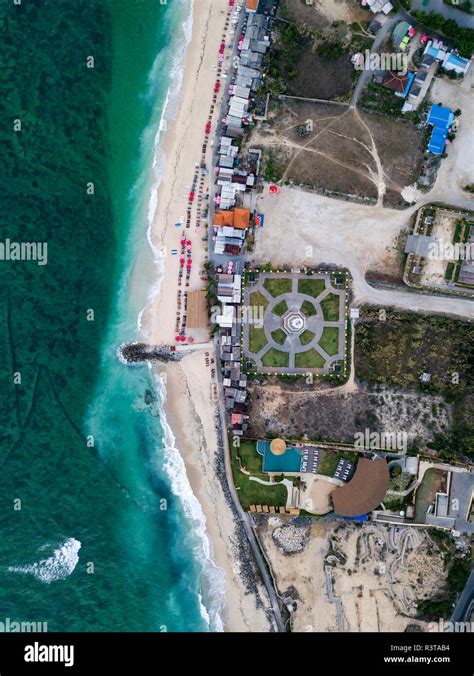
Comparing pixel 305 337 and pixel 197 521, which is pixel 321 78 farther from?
pixel 197 521

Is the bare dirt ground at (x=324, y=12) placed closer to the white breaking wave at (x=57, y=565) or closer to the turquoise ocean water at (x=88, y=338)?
the turquoise ocean water at (x=88, y=338)

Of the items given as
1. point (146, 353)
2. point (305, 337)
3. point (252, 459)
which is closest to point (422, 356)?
point (305, 337)

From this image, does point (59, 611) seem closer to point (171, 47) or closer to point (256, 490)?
point (256, 490)

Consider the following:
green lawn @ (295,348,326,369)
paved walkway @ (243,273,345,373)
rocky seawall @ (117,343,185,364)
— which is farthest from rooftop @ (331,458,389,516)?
rocky seawall @ (117,343,185,364)

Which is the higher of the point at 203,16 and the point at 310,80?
the point at 203,16
